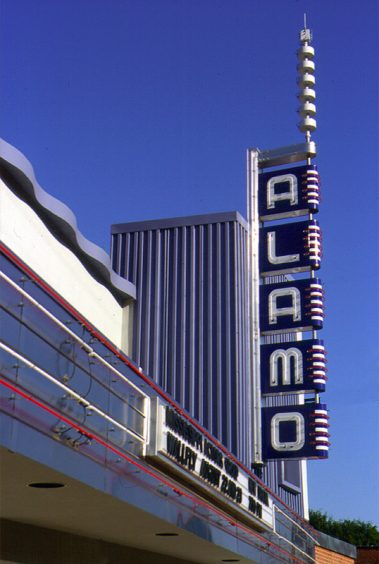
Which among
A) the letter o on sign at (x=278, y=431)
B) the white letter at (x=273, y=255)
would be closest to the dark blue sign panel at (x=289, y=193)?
the white letter at (x=273, y=255)

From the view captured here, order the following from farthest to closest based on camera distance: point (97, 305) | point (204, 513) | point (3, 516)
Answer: point (97, 305) → point (204, 513) → point (3, 516)

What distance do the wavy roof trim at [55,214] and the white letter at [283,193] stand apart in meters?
5.16

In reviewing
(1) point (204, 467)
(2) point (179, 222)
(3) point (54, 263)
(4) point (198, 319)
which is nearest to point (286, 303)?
(4) point (198, 319)

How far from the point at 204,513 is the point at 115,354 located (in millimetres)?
4271

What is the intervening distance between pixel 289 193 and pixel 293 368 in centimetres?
530

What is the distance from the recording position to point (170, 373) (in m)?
26.2

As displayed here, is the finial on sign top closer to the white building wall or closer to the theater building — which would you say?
the theater building

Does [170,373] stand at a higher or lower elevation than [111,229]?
lower

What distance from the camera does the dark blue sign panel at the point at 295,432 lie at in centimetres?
2231

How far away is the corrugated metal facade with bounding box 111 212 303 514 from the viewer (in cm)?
2536

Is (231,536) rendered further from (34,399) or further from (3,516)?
(34,399)

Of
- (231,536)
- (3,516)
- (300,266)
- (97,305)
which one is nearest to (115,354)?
(3,516)

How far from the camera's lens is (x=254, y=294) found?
2423 centimetres

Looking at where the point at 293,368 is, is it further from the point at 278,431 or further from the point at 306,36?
the point at 306,36
